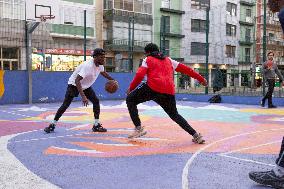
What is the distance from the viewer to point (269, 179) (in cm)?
415

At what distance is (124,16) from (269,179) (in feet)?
119

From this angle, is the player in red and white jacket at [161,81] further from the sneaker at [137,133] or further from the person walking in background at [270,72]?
the person walking in background at [270,72]

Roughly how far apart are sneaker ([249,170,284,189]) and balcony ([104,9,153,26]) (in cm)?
3518

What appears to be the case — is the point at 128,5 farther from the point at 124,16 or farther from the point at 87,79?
the point at 87,79

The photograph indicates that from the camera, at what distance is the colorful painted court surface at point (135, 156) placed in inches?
174

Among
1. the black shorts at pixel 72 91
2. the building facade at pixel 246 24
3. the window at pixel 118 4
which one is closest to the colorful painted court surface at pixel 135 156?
the black shorts at pixel 72 91

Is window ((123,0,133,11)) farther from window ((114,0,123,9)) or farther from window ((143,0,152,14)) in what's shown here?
window ((143,0,152,14))

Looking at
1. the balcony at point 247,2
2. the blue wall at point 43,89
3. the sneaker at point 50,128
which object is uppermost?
the balcony at point 247,2

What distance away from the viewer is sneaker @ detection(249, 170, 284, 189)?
412cm

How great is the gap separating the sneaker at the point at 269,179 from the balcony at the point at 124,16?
3518 cm

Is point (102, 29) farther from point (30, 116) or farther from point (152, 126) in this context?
point (152, 126)

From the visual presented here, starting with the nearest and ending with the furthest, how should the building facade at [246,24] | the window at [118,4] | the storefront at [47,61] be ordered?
the storefront at [47,61] → the window at [118,4] → the building facade at [246,24]

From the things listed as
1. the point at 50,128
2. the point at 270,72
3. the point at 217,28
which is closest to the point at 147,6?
the point at 217,28

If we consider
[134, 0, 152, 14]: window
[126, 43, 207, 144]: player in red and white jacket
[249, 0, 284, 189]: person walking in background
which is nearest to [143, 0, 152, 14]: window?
[134, 0, 152, 14]: window
